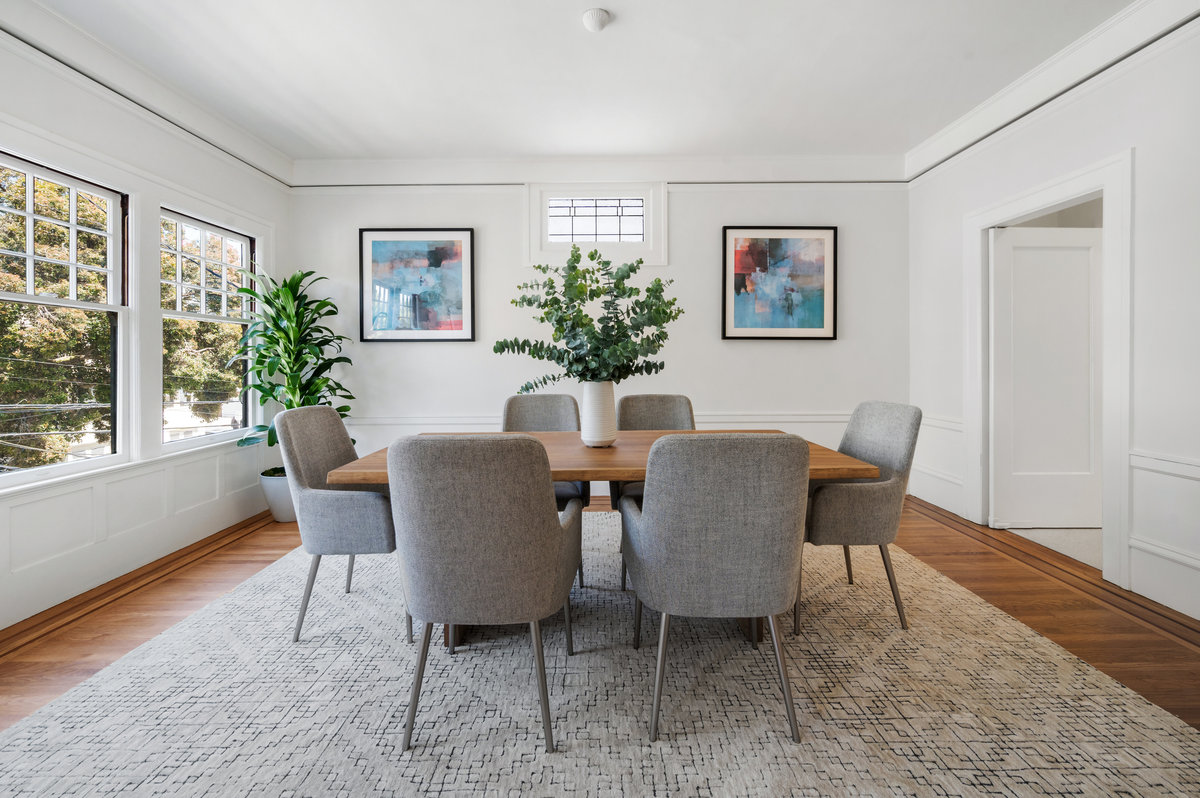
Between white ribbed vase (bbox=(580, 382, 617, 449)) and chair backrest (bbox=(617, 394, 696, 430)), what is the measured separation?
0.80 m

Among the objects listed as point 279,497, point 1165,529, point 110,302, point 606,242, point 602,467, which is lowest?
point 279,497

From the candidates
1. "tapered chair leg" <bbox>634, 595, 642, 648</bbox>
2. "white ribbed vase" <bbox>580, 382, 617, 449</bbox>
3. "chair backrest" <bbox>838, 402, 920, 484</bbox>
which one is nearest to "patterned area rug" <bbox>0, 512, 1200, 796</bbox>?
"tapered chair leg" <bbox>634, 595, 642, 648</bbox>

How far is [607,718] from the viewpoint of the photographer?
1624 millimetres

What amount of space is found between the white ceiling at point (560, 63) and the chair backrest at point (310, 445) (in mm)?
1852

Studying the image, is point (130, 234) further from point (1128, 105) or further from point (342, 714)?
point (1128, 105)

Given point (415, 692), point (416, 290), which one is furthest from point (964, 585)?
point (416, 290)

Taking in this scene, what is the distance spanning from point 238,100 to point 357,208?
1099mm

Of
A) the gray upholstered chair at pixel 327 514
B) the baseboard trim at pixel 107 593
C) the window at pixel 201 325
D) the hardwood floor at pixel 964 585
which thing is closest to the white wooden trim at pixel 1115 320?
the hardwood floor at pixel 964 585

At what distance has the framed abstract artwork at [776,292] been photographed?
4277 millimetres

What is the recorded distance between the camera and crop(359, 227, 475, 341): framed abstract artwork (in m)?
4.26

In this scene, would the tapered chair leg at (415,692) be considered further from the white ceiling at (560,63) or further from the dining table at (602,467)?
the white ceiling at (560,63)

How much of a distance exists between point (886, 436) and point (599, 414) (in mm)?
1199

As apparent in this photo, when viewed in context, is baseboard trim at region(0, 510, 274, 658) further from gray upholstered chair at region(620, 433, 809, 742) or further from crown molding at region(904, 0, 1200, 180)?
crown molding at region(904, 0, 1200, 180)

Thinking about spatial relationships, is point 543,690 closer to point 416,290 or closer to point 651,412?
point 651,412
